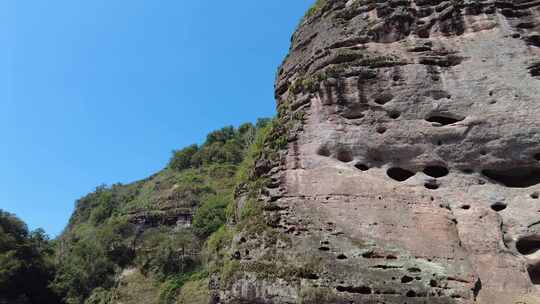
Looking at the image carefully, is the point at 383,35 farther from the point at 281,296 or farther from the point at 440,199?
the point at 281,296

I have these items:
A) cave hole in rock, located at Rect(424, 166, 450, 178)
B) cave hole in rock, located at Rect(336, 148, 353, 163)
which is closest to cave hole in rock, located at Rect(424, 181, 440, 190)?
cave hole in rock, located at Rect(424, 166, 450, 178)

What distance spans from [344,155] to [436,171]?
8.74 ft

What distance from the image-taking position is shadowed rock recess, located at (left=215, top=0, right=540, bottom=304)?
1010 centimetres

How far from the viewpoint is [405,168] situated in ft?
42.1

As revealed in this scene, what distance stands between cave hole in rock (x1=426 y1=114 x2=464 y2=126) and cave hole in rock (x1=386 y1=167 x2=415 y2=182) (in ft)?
5.60

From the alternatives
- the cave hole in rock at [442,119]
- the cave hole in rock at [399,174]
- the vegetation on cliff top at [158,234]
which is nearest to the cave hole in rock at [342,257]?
the cave hole in rock at [399,174]

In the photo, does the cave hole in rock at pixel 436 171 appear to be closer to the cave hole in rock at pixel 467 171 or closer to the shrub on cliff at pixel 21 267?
the cave hole in rock at pixel 467 171

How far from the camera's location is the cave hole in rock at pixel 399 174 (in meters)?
12.9

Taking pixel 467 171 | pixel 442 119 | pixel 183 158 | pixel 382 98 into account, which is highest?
pixel 183 158

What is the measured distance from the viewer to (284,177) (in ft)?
40.7

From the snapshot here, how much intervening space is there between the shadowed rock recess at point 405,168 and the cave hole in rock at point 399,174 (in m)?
0.03

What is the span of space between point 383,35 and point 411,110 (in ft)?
11.8

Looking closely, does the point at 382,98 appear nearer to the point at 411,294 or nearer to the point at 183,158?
the point at 411,294

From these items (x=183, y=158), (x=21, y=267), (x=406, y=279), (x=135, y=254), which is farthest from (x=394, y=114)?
(x=183, y=158)
